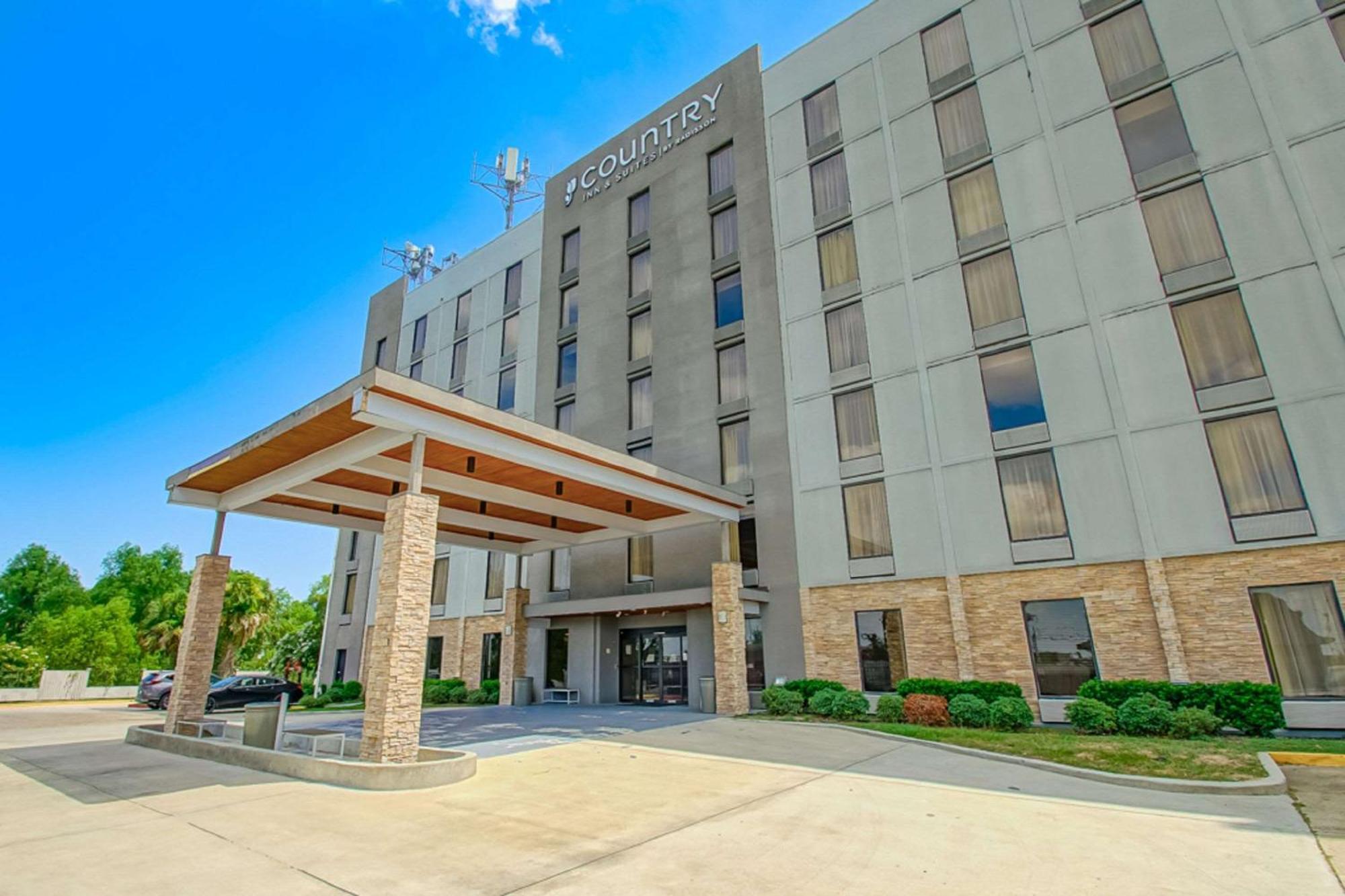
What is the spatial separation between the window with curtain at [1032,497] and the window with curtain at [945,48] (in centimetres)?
1340

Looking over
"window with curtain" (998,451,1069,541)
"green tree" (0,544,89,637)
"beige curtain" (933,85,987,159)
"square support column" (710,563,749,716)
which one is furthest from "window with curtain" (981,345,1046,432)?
"green tree" (0,544,89,637)

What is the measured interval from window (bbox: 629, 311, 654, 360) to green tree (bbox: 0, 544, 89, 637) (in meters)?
71.6

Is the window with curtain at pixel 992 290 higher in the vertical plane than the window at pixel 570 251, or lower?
lower

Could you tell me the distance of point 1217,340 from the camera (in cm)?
1641

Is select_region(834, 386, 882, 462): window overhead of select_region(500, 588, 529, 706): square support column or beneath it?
overhead

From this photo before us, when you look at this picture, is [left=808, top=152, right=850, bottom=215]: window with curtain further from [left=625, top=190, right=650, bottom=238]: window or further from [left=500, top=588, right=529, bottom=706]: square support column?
[left=500, top=588, right=529, bottom=706]: square support column

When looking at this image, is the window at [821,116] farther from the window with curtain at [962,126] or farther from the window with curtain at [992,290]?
the window with curtain at [992,290]

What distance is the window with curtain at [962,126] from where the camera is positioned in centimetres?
2119

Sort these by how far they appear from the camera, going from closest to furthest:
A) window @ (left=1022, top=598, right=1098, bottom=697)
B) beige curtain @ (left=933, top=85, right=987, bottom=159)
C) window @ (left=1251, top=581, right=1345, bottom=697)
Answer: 1. window @ (left=1251, top=581, right=1345, bottom=697)
2. window @ (left=1022, top=598, right=1098, bottom=697)
3. beige curtain @ (left=933, top=85, right=987, bottom=159)

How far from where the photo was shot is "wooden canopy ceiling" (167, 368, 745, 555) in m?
12.6

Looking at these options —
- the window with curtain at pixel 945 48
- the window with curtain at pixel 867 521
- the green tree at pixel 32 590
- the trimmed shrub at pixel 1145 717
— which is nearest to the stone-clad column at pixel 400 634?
the window with curtain at pixel 867 521

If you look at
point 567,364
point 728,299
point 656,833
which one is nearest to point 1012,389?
point 728,299

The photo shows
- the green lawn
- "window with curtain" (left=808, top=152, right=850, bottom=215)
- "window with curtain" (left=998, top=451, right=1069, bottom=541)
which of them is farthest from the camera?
"window with curtain" (left=808, top=152, right=850, bottom=215)

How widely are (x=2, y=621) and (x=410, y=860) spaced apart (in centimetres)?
8878
